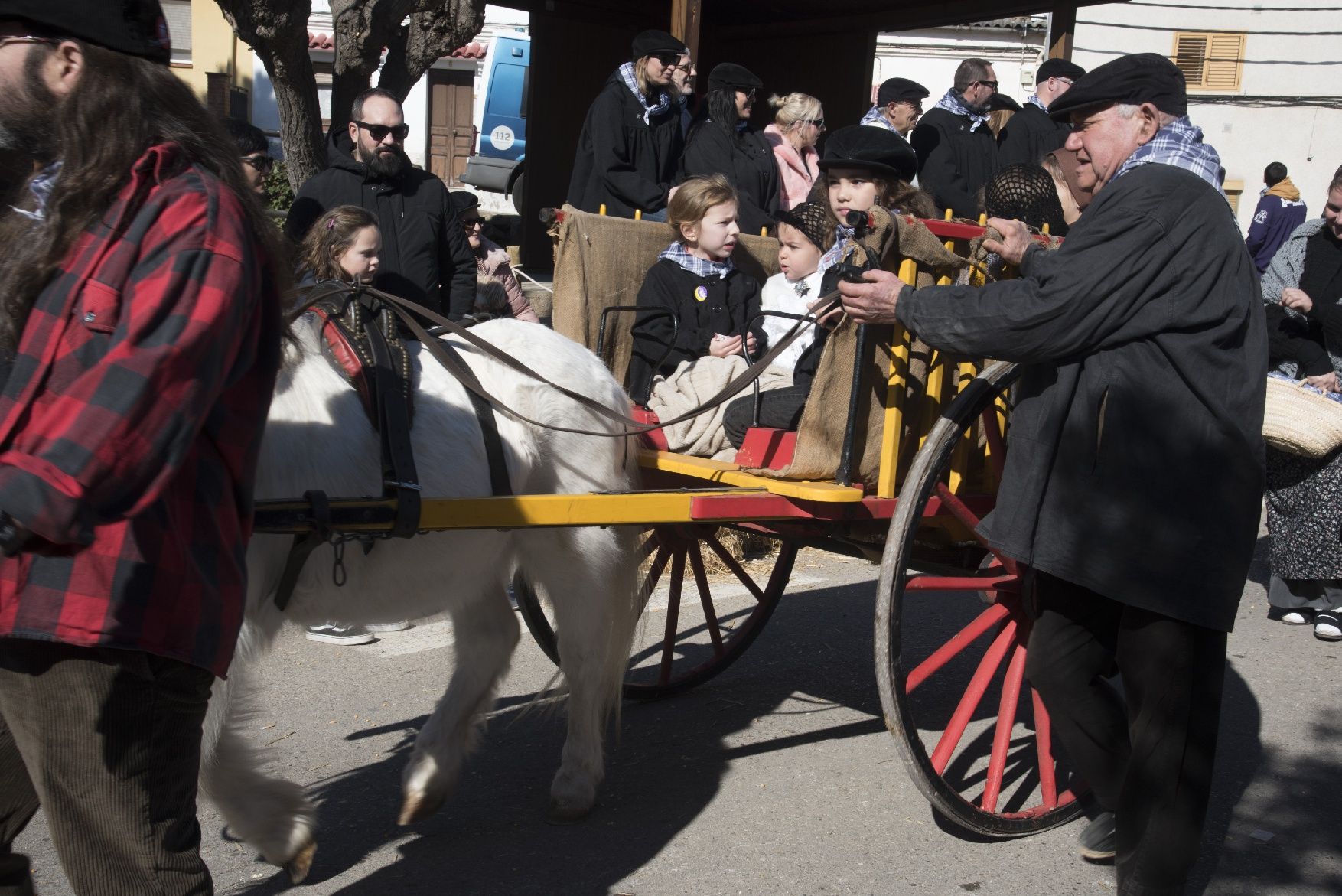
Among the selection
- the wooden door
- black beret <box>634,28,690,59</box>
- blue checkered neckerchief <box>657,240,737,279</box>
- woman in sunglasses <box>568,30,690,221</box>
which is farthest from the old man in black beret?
the wooden door

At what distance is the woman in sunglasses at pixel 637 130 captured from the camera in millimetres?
6047

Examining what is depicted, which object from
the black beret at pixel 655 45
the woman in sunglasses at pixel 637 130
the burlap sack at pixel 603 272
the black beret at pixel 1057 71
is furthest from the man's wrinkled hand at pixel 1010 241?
the black beret at pixel 1057 71

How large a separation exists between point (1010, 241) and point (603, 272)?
1677 millimetres

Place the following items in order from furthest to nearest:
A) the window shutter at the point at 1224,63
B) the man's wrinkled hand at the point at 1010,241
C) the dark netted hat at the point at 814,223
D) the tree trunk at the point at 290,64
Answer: the window shutter at the point at 1224,63, the tree trunk at the point at 290,64, the dark netted hat at the point at 814,223, the man's wrinkled hand at the point at 1010,241

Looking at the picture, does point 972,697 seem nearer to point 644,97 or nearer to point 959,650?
point 959,650

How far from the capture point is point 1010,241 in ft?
11.4

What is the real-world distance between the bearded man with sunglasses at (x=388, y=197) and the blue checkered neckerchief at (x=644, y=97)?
132cm

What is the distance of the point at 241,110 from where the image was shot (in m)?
24.9

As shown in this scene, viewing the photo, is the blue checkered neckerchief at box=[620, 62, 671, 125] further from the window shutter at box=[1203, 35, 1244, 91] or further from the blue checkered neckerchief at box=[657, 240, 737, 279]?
the window shutter at box=[1203, 35, 1244, 91]

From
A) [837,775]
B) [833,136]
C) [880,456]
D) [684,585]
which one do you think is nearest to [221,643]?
[880,456]

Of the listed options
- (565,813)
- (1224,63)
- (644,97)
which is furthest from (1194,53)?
(565,813)

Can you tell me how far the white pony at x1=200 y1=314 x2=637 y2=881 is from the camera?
2926 mm

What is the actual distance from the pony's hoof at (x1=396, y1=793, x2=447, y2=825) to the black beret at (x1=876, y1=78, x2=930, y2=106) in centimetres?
445

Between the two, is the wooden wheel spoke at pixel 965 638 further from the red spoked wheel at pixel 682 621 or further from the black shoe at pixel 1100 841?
the red spoked wheel at pixel 682 621
